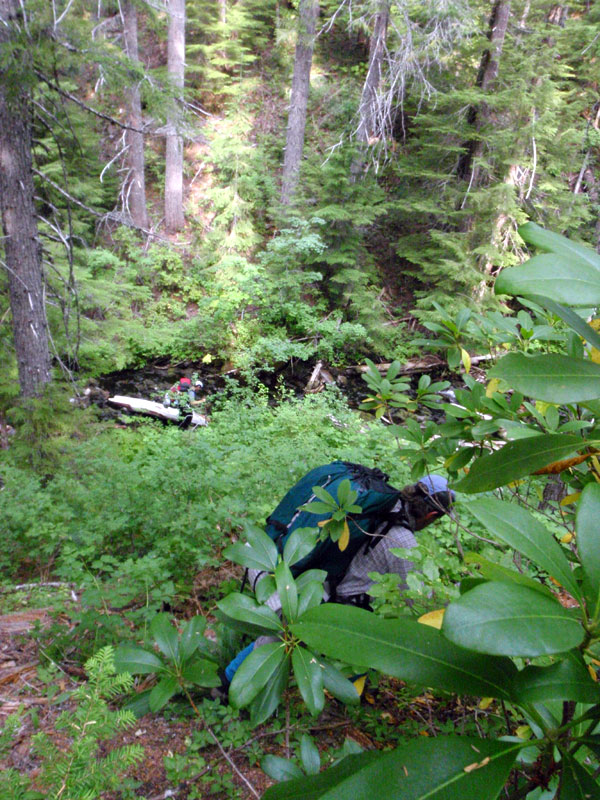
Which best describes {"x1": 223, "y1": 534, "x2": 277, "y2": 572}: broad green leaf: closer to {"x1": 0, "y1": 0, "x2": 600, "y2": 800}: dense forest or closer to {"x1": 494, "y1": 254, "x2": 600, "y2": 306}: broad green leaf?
{"x1": 0, "y1": 0, "x2": 600, "y2": 800}: dense forest

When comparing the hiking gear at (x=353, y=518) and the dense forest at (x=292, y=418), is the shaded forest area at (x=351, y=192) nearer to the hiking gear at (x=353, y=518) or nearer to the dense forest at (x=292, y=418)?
the dense forest at (x=292, y=418)

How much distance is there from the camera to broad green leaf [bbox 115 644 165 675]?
1386mm

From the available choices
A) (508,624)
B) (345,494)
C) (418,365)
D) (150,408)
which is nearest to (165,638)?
(345,494)

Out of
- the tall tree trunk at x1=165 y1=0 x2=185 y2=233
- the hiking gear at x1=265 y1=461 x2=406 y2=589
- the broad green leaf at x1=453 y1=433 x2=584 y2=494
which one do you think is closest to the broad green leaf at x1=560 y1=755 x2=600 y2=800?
the broad green leaf at x1=453 y1=433 x2=584 y2=494

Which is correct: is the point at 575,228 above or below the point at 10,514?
above

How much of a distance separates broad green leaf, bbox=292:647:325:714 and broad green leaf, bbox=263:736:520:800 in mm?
580

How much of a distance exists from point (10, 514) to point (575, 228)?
12815mm

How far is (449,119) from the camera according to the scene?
1073 cm

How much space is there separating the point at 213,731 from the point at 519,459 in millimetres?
1785

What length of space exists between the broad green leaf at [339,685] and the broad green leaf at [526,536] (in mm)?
638

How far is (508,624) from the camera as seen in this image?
0.43 meters

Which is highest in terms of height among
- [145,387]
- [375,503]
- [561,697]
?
[561,697]

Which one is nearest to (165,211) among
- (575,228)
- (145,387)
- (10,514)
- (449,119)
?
(145,387)

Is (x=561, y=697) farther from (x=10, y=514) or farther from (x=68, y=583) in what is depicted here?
(x=10, y=514)
